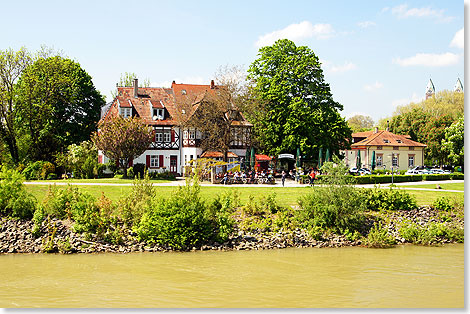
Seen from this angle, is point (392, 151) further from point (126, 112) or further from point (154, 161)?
point (126, 112)

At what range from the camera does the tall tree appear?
37500 mm

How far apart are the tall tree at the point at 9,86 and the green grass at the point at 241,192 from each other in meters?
13.3

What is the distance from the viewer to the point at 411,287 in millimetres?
14156

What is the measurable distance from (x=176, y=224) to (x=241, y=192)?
8.18 metres

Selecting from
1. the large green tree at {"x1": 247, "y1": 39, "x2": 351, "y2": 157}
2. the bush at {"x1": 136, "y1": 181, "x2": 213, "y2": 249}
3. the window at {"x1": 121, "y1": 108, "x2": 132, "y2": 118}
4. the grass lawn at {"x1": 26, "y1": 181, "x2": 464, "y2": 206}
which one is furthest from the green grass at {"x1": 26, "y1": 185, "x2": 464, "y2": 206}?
the window at {"x1": 121, "y1": 108, "x2": 132, "y2": 118}

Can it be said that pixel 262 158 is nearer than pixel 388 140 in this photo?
Yes

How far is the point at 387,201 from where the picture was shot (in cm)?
2458

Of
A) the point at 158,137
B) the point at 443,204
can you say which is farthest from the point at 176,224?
the point at 158,137

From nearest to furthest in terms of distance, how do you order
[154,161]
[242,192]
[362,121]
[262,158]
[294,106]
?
[242,192]
[294,106]
[262,158]
[154,161]
[362,121]

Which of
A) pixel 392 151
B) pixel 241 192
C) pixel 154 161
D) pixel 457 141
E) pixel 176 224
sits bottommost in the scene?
pixel 176 224

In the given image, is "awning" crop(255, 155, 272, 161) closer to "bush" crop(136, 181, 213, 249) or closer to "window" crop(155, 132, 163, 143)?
"window" crop(155, 132, 163, 143)

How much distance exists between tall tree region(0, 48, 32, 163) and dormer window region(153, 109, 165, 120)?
10875mm

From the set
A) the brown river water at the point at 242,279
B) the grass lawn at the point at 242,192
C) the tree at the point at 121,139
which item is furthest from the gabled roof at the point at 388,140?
the brown river water at the point at 242,279

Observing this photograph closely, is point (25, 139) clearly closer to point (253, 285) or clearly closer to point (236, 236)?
point (236, 236)
